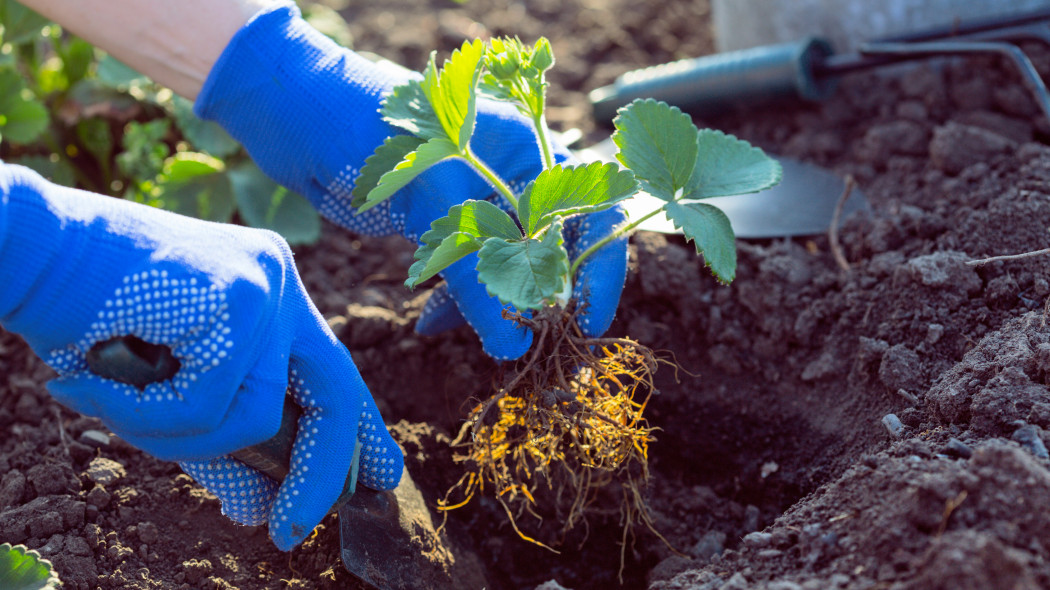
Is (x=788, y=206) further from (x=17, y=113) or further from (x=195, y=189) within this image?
(x=17, y=113)

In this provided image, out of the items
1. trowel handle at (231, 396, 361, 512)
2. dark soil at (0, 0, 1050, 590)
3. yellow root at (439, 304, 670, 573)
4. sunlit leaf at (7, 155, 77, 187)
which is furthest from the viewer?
sunlit leaf at (7, 155, 77, 187)

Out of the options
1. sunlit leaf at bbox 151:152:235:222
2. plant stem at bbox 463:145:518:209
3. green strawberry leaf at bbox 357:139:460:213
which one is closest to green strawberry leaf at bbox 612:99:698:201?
plant stem at bbox 463:145:518:209

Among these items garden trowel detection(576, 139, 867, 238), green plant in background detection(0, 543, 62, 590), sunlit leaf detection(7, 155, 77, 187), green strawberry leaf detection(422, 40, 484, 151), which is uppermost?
green strawberry leaf detection(422, 40, 484, 151)

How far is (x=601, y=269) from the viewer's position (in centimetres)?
159

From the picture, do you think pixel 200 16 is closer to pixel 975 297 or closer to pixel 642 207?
pixel 642 207

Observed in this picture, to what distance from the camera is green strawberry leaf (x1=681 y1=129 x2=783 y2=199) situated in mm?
1462

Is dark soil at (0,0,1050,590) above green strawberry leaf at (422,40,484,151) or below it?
below

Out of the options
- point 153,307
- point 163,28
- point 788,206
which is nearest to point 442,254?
point 153,307

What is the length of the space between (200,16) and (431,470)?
45.2 inches

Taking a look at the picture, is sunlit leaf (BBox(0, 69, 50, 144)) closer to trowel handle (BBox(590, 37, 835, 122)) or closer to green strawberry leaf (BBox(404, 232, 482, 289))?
green strawberry leaf (BBox(404, 232, 482, 289))

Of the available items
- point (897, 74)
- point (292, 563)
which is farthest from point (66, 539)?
point (897, 74)

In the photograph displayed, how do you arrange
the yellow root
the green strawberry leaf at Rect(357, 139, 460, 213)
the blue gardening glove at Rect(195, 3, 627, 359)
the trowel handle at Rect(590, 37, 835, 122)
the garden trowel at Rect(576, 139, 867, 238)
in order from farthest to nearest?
the trowel handle at Rect(590, 37, 835, 122)
the garden trowel at Rect(576, 139, 867, 238)
the blue gardening glove at Rect(195, 3, 627, 359)
the yellow root
the green strawberry leaf at Rect(357, 139, 460, 213)

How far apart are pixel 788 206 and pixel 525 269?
1.18 meters

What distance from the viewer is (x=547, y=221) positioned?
137cm
